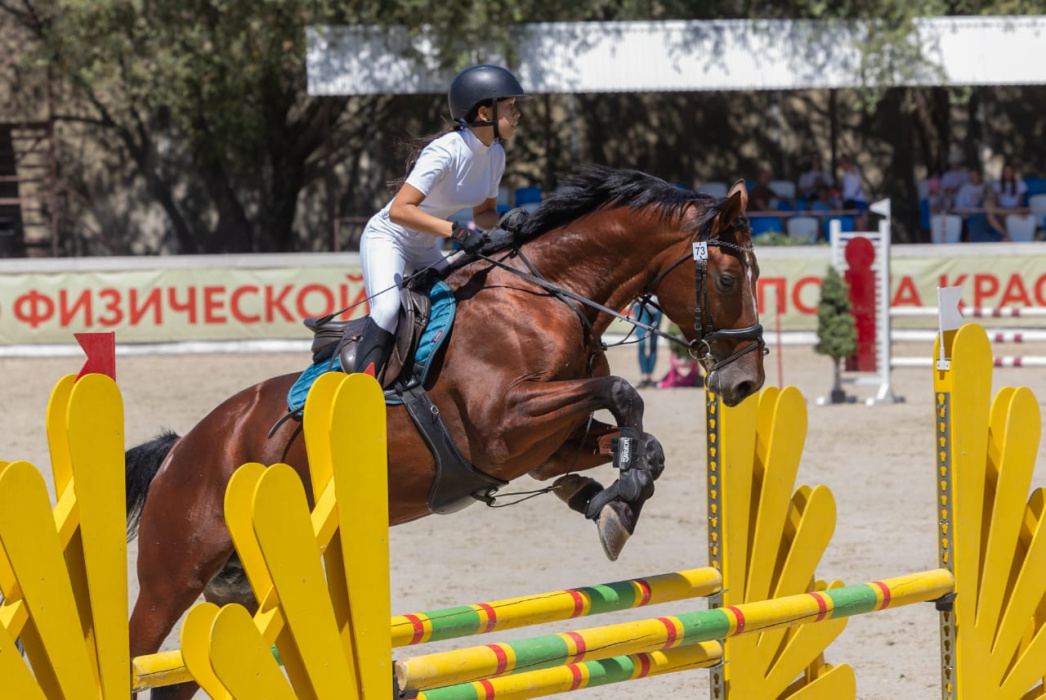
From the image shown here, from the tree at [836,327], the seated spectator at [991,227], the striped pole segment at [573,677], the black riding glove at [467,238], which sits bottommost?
the striped pole segment at [573,677]

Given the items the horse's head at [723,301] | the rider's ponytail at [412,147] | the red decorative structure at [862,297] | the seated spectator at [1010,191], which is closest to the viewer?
the horse's head at [723,301]

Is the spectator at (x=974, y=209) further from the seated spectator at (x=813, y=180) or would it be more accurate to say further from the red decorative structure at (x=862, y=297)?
the red decorative structure at (x=862, y=297)

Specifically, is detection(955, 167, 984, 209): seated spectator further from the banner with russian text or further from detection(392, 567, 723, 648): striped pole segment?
detection(392, 567, 723, 648): striped pole segment

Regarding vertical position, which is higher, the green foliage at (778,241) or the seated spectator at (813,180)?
the seated spectator at (813,180)

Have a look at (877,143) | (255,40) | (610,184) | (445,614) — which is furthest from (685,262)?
(877,143)

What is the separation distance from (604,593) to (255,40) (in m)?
15.7

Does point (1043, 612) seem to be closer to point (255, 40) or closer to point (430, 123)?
point (255, 40)

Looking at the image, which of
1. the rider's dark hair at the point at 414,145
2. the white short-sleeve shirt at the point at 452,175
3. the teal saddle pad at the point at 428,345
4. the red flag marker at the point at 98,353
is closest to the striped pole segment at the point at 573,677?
the red flag marker at the point at 98,353

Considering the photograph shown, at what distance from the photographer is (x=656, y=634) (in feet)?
10.4

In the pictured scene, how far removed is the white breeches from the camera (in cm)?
399

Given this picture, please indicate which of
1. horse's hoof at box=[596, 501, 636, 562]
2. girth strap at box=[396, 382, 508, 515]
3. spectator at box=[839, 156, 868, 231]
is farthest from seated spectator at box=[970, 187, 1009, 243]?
horse's hoof at box=[596, 501, 636, 562]

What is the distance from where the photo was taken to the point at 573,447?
3.97 metres

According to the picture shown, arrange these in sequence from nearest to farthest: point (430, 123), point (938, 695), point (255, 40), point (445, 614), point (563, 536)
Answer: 1. point (445, 614)
2. point (938, 695)
3. point (563, 536)
4. point (255, 40)
5. point (430, 123)

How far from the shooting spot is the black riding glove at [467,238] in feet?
12.9
